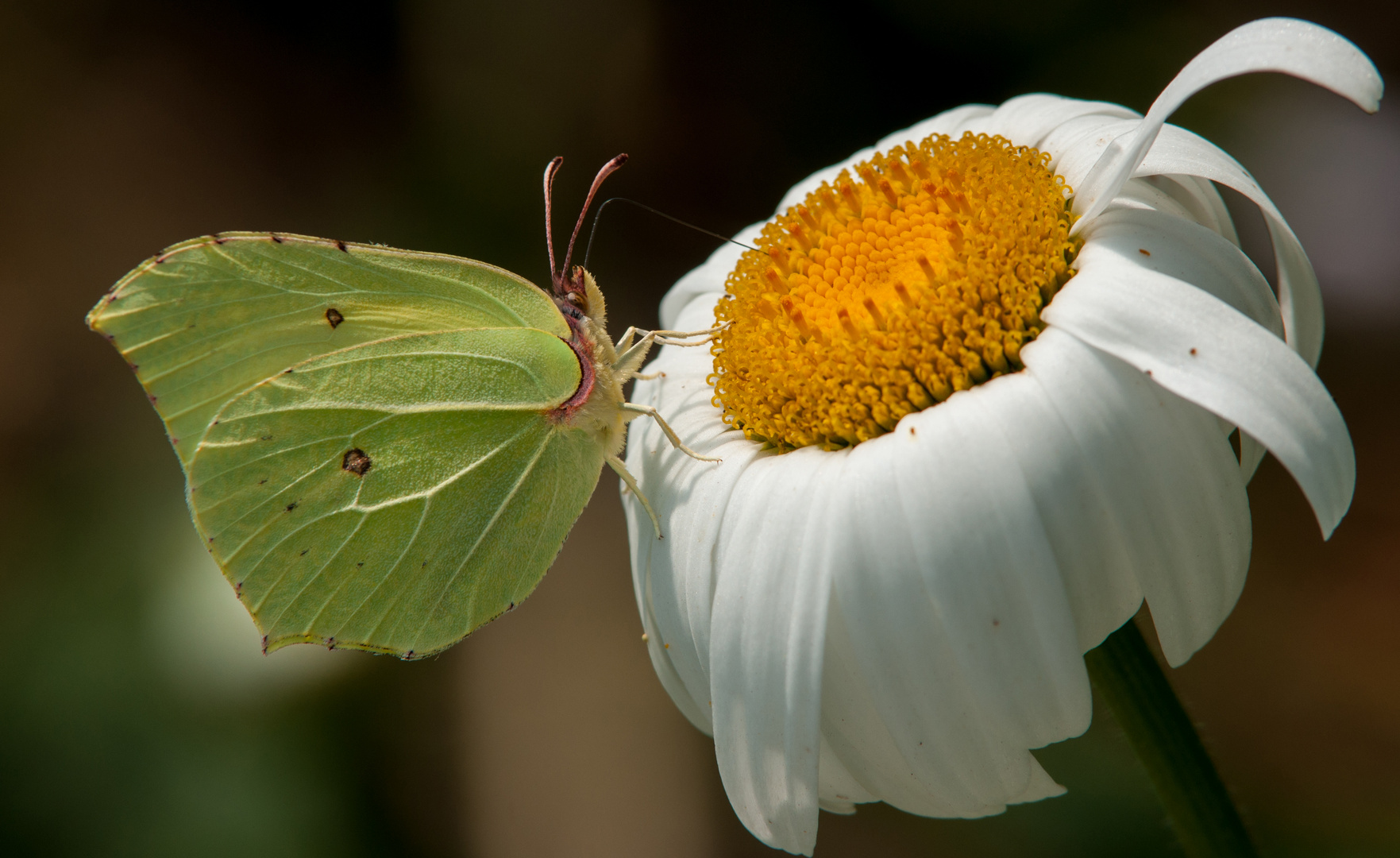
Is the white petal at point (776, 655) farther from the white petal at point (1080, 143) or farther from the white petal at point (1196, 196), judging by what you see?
the white petal at point (1196, 196)

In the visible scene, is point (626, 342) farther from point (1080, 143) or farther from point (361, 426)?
point (1080, 143)

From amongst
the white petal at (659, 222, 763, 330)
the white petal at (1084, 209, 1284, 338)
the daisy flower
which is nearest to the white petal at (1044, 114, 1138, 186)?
the daisy flower

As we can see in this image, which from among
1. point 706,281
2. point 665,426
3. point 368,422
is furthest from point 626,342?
point 368,422

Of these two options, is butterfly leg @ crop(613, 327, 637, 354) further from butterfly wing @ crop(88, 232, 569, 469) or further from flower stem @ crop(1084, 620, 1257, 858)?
flower stem @ crop(1084, 620, 1257, 858)

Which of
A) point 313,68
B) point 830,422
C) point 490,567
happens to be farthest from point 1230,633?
point 313,68

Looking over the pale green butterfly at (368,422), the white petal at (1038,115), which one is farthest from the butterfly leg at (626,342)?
the white petal at (1038,115)
